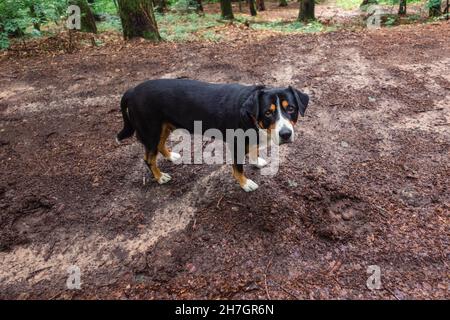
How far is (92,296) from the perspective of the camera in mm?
3275

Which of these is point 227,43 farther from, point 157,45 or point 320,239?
point 320,239

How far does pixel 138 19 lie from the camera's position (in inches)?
401

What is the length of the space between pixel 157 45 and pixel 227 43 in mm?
2190

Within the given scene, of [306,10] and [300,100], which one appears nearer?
[300,100]

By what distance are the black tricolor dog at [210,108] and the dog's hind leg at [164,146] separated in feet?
0.13

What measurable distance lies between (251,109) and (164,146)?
6.56ft

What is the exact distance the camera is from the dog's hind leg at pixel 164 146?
451 centimetres

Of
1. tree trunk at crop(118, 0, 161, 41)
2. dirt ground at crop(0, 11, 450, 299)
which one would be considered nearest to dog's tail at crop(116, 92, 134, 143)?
dirt ground at crop(0, 11, 450, 299)

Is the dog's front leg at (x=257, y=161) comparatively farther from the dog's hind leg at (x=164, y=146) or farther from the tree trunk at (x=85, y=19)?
the tree trunk at (x=85, y=19)

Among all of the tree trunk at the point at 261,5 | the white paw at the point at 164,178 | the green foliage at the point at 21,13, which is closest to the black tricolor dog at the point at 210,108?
the white paw at the point at 164,178

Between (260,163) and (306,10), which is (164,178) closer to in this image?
(260,163)

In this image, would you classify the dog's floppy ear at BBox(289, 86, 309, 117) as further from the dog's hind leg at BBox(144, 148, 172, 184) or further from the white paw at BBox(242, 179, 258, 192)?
the dog's hind leg at BBox(144, 148, 172, 184)

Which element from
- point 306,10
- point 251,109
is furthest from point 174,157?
point 306,10
